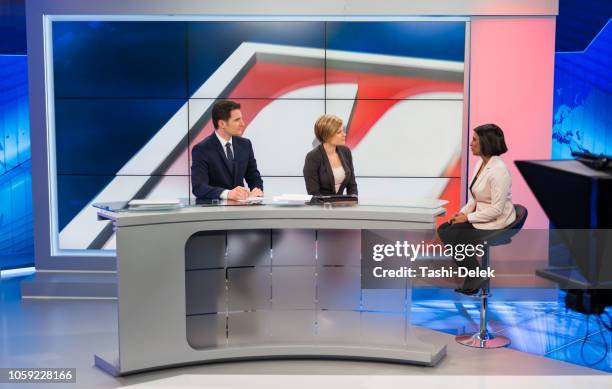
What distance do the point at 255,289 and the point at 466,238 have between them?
1277 millimetres

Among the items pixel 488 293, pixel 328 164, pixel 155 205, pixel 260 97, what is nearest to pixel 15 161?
pixel 260 97

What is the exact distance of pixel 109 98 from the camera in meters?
5.47

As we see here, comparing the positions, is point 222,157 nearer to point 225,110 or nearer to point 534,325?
point 225,110

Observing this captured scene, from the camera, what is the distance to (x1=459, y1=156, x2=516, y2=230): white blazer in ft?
12.9

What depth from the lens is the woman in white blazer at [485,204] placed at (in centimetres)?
392

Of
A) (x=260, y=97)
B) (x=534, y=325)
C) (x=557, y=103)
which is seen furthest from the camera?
(x=557, y=103)

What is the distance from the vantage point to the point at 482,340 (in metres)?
4.09

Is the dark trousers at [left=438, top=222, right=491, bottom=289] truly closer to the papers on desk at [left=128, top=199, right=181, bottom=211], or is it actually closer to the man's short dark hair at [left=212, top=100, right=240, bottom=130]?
the man's short dark hair at [left=212, top=100, right=240, bottom=130]

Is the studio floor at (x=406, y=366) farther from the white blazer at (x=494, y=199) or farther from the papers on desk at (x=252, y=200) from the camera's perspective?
the papers on desk at (x=252, y=200)

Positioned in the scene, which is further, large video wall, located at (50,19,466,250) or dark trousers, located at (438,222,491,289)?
large video wall, located at (50,19,466,250)

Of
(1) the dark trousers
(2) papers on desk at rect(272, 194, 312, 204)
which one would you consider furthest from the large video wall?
(2) papers on desk at rect(272, 194, 312, 204)

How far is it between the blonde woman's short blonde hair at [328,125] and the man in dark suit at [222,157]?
473mm

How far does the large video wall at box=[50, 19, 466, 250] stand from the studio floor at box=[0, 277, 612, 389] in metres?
1.07

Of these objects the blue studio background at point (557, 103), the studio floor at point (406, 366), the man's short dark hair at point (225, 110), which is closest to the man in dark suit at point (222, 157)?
the man's short dark hair at point (225, 110)
